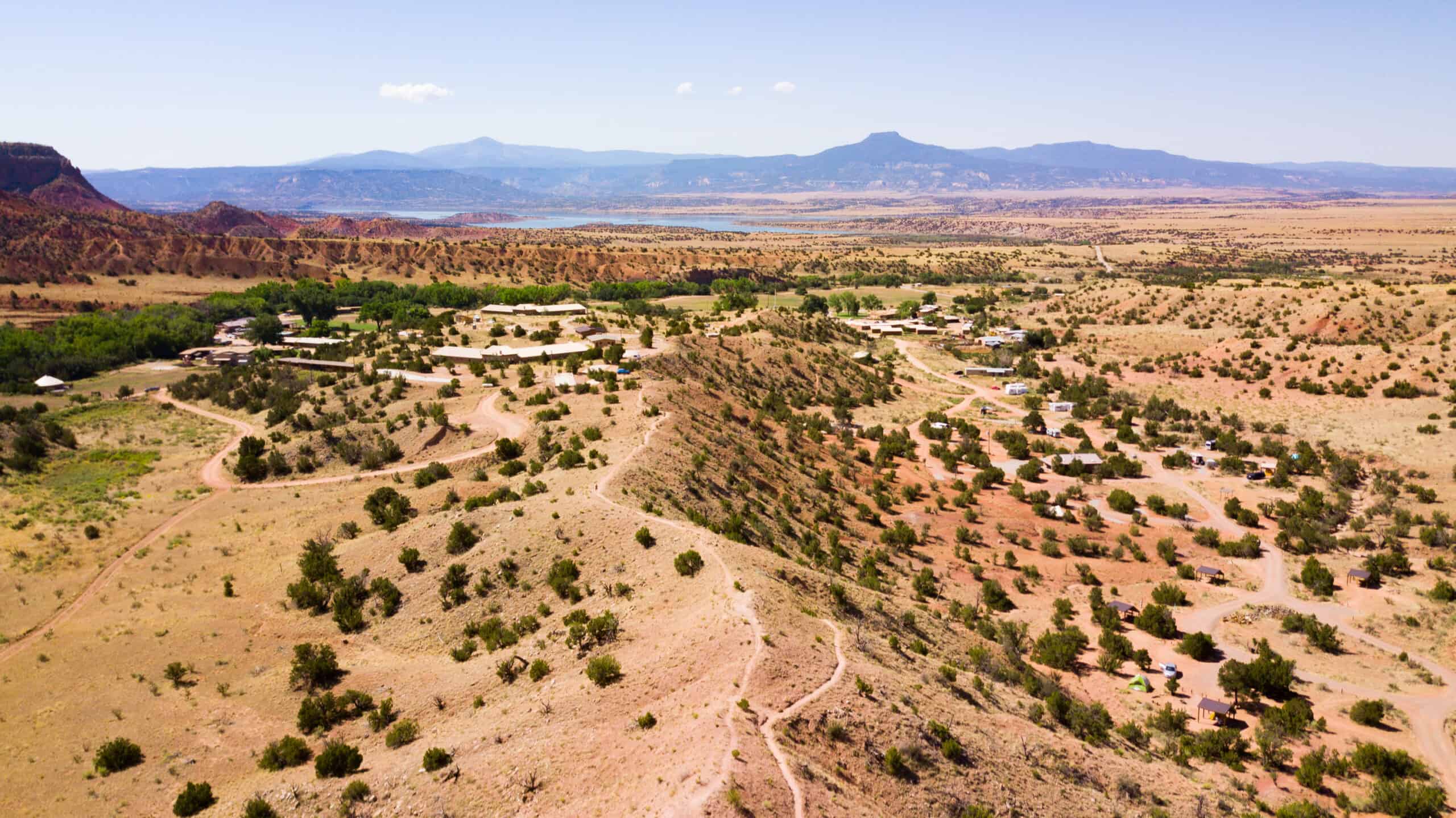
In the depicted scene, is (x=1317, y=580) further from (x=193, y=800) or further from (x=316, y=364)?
(x=316, y=364)

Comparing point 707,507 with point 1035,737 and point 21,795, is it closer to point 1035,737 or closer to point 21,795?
point 1035,737

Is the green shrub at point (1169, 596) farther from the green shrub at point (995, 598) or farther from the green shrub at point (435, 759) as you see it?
the green shrub at point (435, 759)

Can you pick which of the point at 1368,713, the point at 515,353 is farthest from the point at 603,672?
the point at 515,353

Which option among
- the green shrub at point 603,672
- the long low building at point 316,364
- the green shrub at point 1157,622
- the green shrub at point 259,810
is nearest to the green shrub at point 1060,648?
the green shrub at point 1157,622

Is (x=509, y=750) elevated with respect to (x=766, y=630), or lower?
lower

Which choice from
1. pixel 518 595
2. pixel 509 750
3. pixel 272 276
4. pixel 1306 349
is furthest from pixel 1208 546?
pixel 272 276

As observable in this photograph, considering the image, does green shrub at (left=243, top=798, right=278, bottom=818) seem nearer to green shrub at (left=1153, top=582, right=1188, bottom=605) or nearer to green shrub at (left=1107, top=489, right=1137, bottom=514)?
green shrub at (left=1153, top=582, right=1188, bottom=605)

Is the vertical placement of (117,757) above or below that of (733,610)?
below
